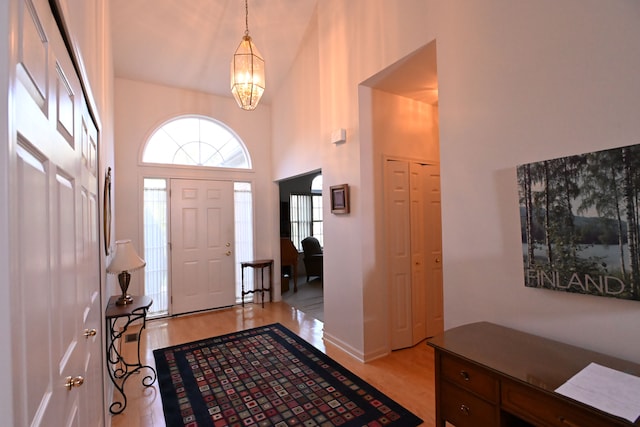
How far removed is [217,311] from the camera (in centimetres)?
483

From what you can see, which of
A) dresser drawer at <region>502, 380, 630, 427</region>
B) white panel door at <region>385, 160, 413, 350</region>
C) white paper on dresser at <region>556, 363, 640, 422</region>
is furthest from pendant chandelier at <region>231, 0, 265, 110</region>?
white paper on dresser at <region>556, 363, 640, 422</region>

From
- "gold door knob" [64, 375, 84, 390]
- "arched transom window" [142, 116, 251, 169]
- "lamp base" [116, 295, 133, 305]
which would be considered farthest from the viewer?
"arched transom window" [142, 116, 251, 169]

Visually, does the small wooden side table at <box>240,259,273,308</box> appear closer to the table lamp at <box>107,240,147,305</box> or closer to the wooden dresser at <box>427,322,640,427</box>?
the table lamp at <box>107,240,147,305</box>

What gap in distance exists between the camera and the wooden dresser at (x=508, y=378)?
1229mm

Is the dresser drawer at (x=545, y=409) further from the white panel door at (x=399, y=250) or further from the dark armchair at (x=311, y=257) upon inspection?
the dark armchair at (x=311, y=257)

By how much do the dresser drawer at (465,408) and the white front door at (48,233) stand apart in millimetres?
1638

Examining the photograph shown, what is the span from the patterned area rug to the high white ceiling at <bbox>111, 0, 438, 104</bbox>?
2777 millimetres

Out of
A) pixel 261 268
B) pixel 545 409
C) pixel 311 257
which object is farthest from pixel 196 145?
pixel 545 409

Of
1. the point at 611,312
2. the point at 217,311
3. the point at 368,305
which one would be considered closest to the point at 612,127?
the point at 611,312

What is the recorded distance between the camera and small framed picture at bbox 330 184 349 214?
A: 128 inches

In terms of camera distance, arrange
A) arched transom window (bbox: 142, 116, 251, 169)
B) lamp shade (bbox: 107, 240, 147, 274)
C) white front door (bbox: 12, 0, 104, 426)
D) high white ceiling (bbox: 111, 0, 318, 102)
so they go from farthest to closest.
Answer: arched transom window (bbox: 142, 116, 251, 169) < high white ceiling (bbox: 111, 0, 318, 102) < lamp shade (bbox: 107, 240, 147, 274) < white front door (bbox: 12, 0, 104, 426)

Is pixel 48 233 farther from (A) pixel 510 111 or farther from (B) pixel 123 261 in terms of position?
(A) pixel 510 111

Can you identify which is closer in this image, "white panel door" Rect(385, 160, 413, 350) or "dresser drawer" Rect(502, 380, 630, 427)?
"dresser drawer" Rect(502, 380, 630, 427)

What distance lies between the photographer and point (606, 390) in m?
1.17
